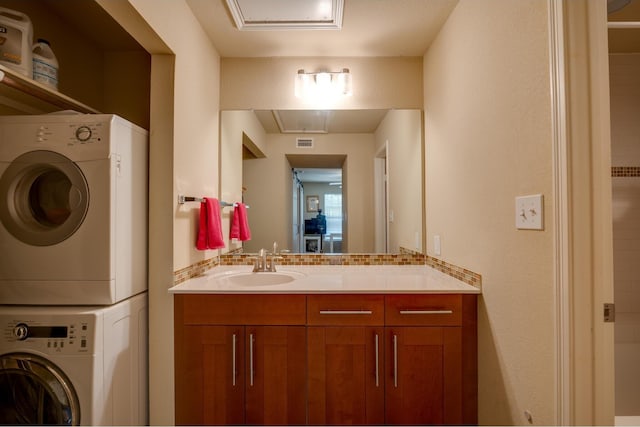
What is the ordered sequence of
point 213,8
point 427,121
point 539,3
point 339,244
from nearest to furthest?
point 539,3 → point 213,8 → point 427,121 → point 339,244

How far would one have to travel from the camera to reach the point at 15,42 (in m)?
1.18

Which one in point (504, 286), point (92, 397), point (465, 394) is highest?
point (504, 286)

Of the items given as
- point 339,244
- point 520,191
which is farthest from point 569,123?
point 339,244

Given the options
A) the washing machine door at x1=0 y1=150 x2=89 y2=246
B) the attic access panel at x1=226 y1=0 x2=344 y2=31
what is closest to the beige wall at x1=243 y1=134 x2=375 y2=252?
the attic access panel at x1=226 y1=0 x2=344 y2=31

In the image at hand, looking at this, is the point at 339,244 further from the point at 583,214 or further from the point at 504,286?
the point at 583,214

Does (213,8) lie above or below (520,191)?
above

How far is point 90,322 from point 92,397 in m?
0.29

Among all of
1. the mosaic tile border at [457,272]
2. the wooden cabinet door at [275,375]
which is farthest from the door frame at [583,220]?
the wooden cabinet door at [275,375]

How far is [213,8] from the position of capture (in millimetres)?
1639

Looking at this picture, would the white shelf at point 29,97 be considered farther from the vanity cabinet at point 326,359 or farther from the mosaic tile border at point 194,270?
the vanity cabinet at point 326,359

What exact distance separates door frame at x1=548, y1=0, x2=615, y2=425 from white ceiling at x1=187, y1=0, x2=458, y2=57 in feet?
3.05

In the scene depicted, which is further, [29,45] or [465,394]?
[465,394]

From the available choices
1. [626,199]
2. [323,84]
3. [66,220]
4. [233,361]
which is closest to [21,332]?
[66,220]

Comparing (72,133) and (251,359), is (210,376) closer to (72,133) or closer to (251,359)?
(251,359)
